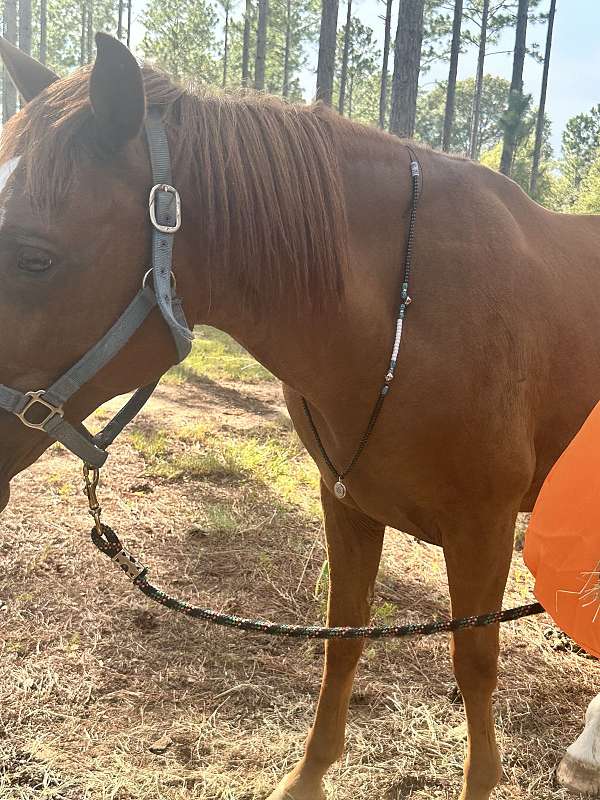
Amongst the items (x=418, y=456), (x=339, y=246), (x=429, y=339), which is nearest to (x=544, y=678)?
(x=418, y=456)

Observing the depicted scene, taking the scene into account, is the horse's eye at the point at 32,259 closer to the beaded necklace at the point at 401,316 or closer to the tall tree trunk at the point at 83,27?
the beaded necklace at the point at 401,316

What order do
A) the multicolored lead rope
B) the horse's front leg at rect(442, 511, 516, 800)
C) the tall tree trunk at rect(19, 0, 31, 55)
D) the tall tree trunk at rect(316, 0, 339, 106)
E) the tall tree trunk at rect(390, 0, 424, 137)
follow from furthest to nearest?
the tall tree trunk at rect(19, 0, 31, 55) → the tall tree trunk at rect(316, 0, 339, 106) → the tall tree trunk at rect(390, 0, 424, 137) → the horse's front leg at rect(442, 511, 516, 800) → the multicolored lead rope

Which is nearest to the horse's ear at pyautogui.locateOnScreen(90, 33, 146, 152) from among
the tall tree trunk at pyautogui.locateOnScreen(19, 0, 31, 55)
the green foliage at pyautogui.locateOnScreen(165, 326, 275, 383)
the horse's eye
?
the horse's eye

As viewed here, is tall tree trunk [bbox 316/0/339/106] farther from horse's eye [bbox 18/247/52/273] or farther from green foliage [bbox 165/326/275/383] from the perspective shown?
horse's eye [bbox 18/247/52/273]

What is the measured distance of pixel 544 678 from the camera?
283cm

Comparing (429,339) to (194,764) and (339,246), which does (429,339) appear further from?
(194,764)

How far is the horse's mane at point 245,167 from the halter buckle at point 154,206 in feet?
0.27

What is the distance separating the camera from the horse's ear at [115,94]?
3.80 ft

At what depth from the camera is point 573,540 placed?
1.33m

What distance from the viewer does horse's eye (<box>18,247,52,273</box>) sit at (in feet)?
3.97

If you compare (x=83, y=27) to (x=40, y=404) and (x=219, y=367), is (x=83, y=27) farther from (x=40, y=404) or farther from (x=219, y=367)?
(x=40, y=404)

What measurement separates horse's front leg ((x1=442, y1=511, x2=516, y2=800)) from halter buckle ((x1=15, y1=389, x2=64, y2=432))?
112cm

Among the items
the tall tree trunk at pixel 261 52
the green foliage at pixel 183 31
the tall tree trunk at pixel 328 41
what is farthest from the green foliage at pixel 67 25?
the tall tree trunk at pixel 328 41

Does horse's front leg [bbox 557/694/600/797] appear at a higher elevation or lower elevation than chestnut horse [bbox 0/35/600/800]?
lower
